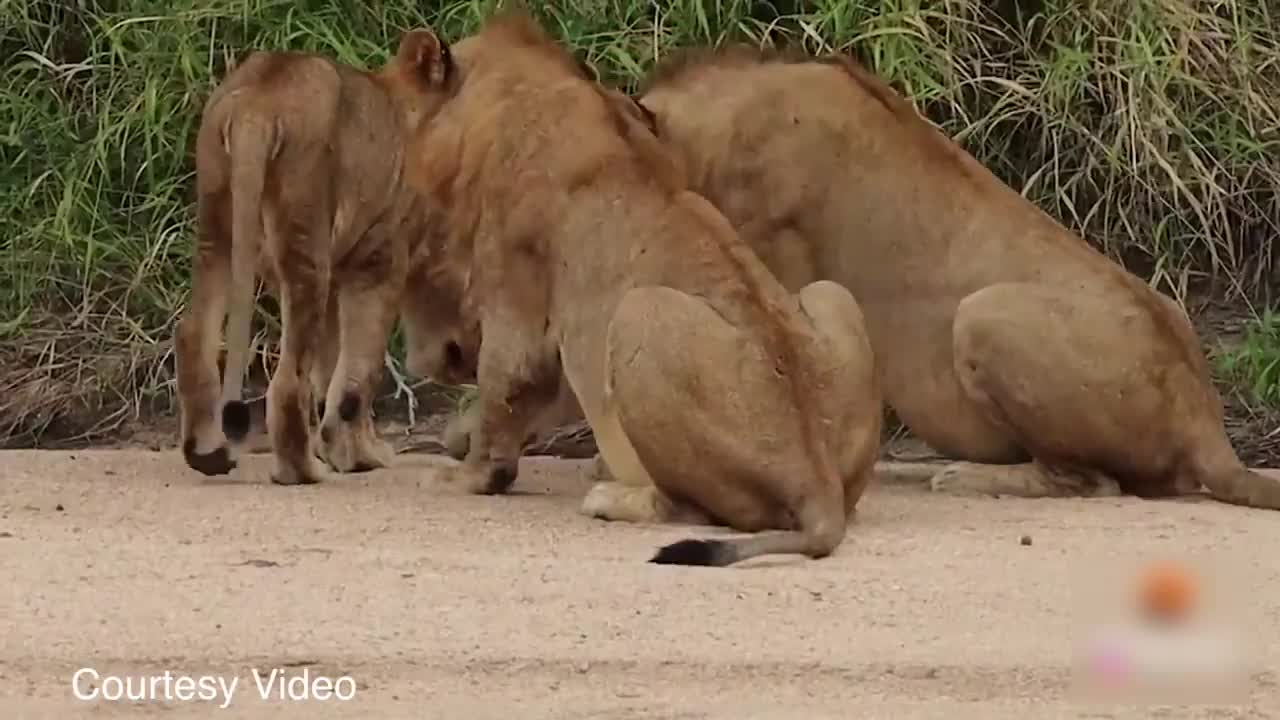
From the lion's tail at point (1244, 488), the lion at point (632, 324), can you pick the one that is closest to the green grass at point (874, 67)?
the lion's tail at point (1244, 488)

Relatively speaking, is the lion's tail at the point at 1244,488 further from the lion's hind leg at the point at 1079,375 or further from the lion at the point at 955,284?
the lion's hind leg at the point at 1079,375

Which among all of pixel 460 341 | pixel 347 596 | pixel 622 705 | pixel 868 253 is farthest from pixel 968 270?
pixel 622 705

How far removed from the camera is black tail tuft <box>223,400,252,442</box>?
741 centimetres

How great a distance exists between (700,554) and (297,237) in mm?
1928

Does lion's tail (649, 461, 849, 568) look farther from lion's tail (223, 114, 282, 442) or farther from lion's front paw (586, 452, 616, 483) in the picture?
lion's tail (223, 114, 282, 442)

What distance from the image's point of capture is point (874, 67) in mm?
9844

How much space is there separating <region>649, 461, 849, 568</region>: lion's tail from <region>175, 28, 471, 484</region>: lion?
168 cm

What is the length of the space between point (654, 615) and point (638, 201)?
5.91ft

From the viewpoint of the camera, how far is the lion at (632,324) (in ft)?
21.6

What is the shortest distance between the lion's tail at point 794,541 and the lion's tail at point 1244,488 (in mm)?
1521

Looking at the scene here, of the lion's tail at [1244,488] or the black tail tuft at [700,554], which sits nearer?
the black tail tuft at [700,554]

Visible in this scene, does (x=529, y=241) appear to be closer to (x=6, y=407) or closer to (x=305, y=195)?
(x=305, y=195)

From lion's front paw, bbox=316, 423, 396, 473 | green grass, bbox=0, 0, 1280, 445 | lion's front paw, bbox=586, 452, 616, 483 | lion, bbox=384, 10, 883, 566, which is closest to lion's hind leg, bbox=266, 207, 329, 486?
lion, bbox=384, 10, 883, 566

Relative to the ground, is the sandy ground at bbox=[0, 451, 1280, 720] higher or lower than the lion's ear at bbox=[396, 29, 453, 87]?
lower
